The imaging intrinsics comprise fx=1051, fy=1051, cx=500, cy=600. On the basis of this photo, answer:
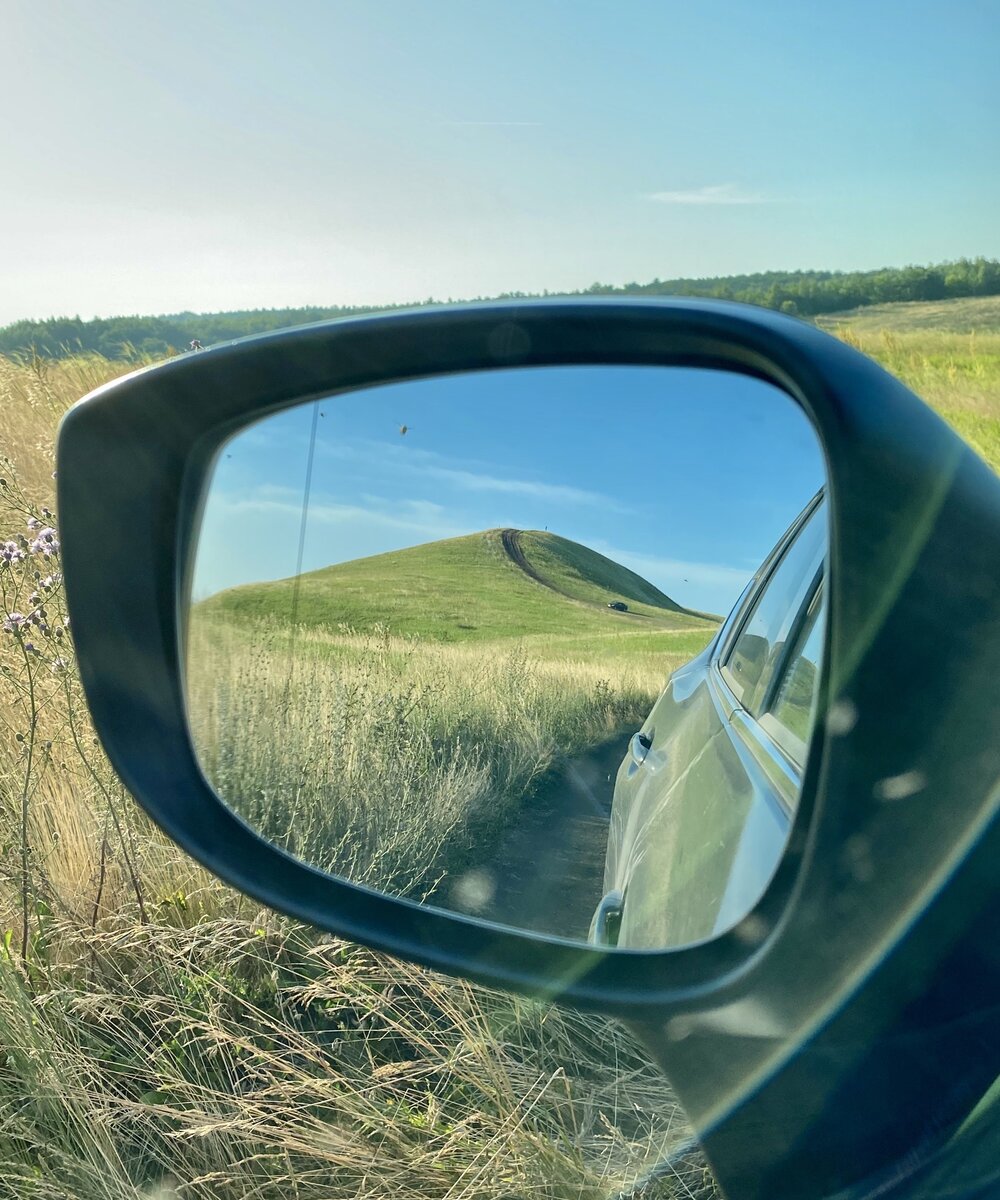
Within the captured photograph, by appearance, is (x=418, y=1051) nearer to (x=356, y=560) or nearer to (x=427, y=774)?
(x=427, y=774)

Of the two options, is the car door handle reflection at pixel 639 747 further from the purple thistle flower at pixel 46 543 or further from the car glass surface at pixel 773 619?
the purple thistle flower at pixel 46 543

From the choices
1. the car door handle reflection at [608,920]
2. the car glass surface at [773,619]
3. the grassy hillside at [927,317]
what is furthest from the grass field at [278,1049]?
the grassy hillside at [927,317]

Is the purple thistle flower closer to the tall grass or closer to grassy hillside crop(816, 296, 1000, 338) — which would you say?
the tall grass

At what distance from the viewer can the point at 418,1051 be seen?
2873 millimetres

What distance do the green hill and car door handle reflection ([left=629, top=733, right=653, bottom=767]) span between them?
0.97 feet

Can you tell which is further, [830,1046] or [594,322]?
[594,322]

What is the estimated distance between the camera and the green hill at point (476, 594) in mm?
1531

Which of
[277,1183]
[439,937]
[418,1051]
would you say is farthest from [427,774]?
[439,937]

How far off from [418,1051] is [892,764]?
2236 millimetres

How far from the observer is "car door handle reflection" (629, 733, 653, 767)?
1890 millimetres

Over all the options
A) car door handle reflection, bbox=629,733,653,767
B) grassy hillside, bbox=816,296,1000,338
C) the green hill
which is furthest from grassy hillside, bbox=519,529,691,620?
grassy hillside, bbox=816,296,1000,338

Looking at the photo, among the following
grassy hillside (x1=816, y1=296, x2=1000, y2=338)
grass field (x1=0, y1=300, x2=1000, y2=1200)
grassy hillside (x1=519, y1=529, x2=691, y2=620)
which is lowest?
grass field (x1=0, y1=300, x2=1000, y2=1200)

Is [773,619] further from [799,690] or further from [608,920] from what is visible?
[608,920]

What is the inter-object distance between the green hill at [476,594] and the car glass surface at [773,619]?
0.49 ft
